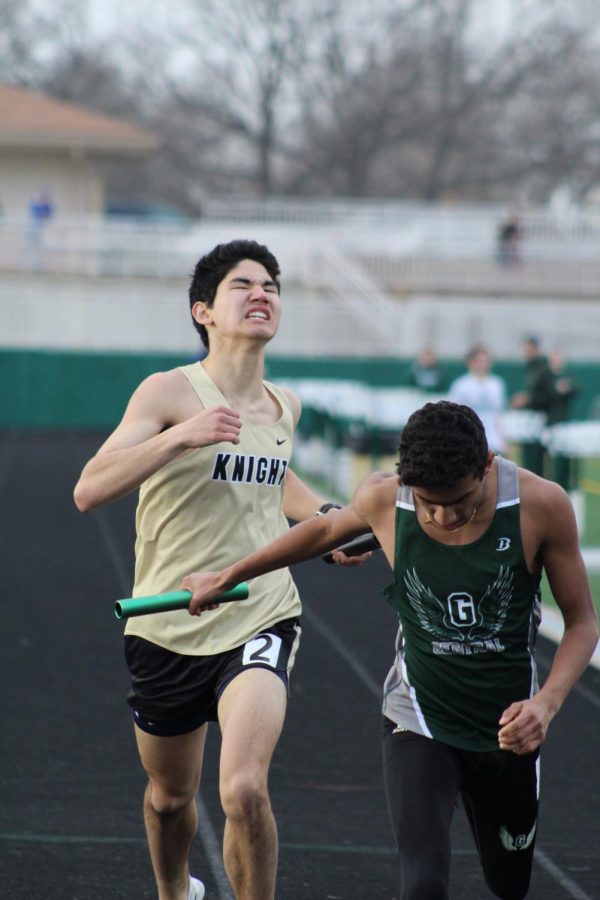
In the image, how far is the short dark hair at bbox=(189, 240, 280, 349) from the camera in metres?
5.01

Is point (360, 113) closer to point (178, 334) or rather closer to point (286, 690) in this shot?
point (178, 334)

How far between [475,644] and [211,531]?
1023 millimetres

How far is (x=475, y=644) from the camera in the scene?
4.11 m

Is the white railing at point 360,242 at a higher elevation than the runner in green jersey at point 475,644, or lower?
lower

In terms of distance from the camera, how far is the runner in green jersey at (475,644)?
396cm

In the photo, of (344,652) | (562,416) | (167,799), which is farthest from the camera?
(562,416)

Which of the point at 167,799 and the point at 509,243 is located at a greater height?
the point at 167,799

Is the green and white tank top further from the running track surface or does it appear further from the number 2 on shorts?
the running track surface

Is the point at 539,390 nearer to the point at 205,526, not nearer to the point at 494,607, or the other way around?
the point at 205,526

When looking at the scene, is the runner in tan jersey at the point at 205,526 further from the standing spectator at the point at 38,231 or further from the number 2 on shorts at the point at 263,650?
the standing spectator at the point at 38,231

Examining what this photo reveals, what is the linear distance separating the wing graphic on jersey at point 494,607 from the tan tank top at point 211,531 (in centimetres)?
85

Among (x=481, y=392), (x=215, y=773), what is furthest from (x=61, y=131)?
(x=215, y=773)

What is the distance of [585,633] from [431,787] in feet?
1.87

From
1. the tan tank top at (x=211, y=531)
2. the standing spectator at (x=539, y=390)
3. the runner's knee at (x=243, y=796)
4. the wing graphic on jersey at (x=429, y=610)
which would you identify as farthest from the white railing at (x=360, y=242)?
the wing graphic on jersey at (x=429, y=610)
